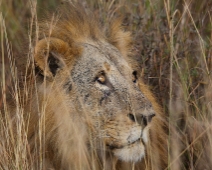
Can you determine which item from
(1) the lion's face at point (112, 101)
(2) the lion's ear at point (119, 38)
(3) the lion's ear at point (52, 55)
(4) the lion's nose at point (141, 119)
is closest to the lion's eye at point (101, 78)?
(1) the lion's face at point (112, 101)

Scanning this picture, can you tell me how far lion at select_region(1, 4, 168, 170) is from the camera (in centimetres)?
344

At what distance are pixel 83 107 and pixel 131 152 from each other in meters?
0.43

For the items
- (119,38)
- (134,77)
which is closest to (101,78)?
(134,77)

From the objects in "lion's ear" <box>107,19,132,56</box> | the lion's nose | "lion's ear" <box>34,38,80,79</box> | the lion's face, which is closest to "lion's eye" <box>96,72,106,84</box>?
the lion's face

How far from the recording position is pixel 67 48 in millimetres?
3775

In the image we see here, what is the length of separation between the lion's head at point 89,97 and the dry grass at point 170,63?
191 millimetres

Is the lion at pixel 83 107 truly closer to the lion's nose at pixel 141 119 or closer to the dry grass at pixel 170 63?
the lion's nose at pixel 141 119

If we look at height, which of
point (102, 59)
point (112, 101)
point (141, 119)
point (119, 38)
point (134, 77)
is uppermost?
point (119, 38)

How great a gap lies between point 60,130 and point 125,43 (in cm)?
95

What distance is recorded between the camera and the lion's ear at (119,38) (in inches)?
165

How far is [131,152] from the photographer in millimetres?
3402

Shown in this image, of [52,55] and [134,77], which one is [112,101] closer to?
[134,77]

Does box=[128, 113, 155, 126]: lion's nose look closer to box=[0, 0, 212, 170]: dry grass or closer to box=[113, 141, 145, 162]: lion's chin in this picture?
box=[113, 141, 145, 162]: lion's chin

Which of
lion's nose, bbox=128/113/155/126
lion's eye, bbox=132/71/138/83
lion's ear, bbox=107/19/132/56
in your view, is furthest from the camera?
lion's ear, bbox=107/19/132/56
